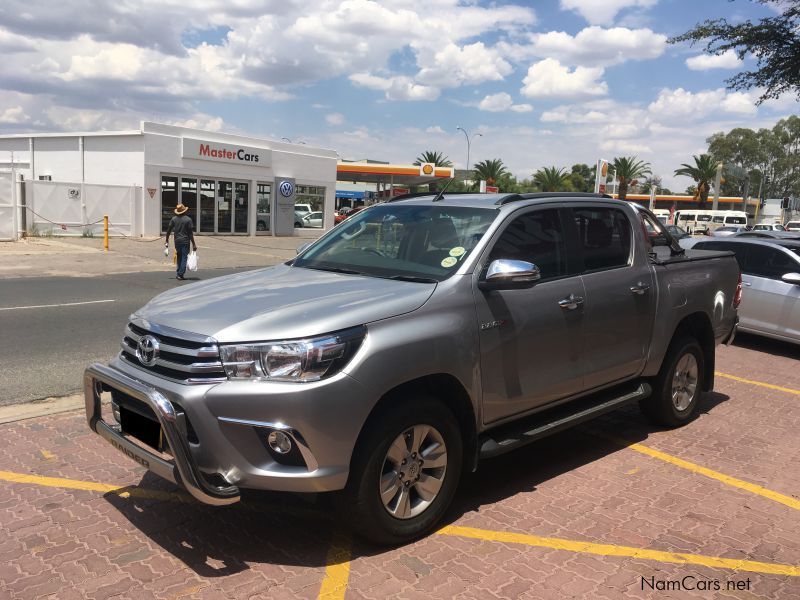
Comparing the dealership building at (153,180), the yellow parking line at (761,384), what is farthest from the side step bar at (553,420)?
the dealership building at (153,180)

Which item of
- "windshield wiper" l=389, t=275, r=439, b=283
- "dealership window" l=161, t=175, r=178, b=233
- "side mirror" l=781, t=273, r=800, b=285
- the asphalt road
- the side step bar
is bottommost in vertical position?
the asphalt road

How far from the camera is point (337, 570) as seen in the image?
3.24 meters

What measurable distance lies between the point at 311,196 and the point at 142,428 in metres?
31.7

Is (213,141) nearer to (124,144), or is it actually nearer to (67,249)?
(124,144)

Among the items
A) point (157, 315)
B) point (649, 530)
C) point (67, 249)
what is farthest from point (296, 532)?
point (67, 249)

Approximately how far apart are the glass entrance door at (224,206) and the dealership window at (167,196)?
7.38 feet

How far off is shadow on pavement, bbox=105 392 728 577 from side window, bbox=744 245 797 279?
A: 19.2ft

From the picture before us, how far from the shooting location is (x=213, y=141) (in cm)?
2819

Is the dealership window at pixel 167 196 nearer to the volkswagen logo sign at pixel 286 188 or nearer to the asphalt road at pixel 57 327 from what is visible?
the volkswagen logo sign at pixel 286 188

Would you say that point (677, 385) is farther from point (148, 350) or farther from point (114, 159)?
point (114, 159)

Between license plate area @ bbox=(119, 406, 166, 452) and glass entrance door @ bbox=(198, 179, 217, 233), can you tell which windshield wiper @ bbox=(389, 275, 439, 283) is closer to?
license plate area @ bbox=(119, 406, 166, 452)

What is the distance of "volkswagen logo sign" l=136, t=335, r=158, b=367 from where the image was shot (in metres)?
3.25

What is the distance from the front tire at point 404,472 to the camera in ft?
10.4

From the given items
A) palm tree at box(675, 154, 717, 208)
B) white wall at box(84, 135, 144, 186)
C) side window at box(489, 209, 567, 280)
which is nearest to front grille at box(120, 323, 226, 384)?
side window at box(489, 209, 567, 280)
